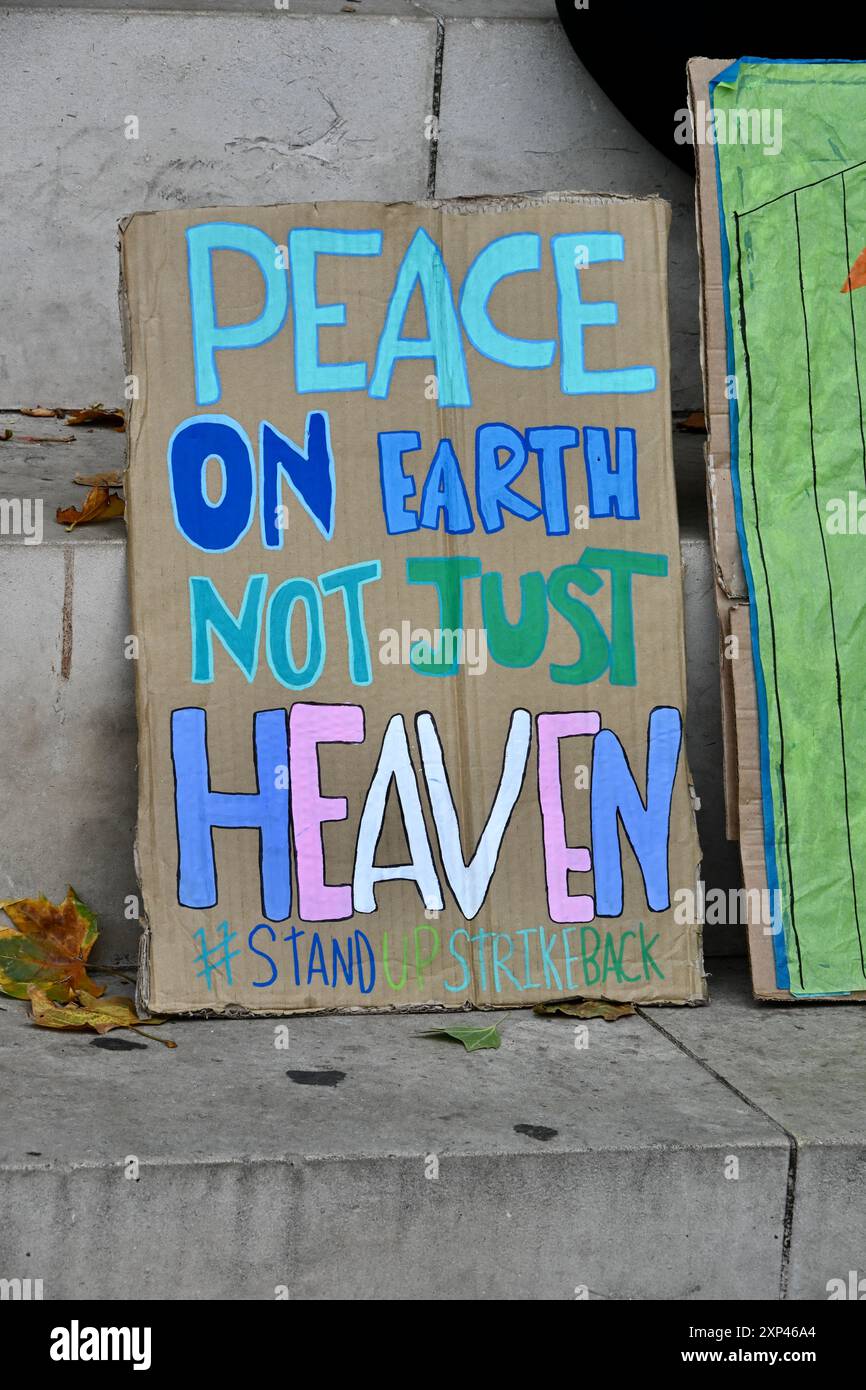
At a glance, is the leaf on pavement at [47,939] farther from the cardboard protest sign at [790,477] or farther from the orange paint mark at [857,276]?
the orange paint mark at [857,276]

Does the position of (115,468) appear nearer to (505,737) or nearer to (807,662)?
(505,737)

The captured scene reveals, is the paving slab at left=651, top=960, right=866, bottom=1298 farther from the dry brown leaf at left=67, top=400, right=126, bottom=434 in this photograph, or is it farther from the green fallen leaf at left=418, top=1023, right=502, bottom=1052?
the dry brown leaf at left=67, top=400, right=126, bottom=434

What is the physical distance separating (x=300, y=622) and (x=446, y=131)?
1.85m

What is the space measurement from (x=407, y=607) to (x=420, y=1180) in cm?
104

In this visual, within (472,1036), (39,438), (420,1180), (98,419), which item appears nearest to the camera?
(420,1180)

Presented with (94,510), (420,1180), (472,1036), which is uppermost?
(94,510)

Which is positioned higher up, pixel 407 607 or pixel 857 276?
pixel 857 276

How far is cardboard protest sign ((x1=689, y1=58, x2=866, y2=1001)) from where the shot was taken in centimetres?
257

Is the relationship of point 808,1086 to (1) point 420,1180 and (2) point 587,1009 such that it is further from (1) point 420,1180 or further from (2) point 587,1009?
(1) point 420,1180

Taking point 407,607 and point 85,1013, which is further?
point 407,607

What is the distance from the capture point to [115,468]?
319 cm

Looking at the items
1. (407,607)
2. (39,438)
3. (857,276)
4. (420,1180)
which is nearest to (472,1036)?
(420,1180)

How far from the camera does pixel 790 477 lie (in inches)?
104

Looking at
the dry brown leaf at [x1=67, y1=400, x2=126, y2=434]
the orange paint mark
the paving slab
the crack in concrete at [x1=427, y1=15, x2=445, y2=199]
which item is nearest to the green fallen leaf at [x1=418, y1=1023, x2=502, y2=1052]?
the paving slab
